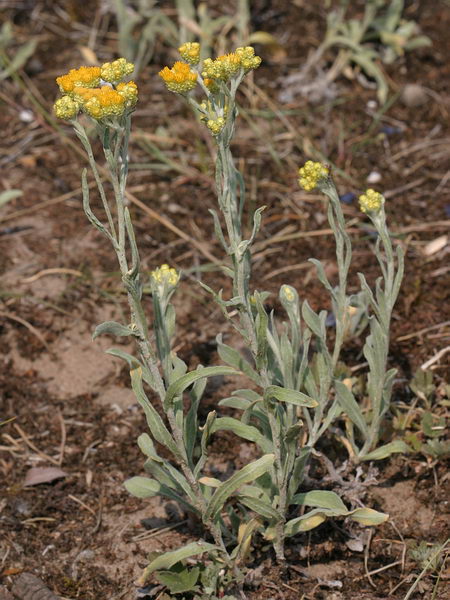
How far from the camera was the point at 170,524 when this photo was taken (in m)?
2.96

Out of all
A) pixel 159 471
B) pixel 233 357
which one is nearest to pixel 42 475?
pixel 159 471

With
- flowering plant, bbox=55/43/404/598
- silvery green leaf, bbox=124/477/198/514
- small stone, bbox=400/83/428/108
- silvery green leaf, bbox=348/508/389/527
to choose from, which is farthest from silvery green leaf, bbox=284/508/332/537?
small stone, bbox=400/83/428/108

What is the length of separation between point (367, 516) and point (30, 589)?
3.75 ft

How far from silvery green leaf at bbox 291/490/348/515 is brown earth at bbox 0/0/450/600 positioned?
299 mm

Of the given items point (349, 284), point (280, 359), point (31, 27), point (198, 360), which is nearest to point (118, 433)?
point (198, 360)

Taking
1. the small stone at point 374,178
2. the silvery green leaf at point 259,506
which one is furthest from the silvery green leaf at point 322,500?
the small stone at point 374,178

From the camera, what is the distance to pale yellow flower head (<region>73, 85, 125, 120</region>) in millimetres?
1972

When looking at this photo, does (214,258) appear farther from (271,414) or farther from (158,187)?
(271,414)

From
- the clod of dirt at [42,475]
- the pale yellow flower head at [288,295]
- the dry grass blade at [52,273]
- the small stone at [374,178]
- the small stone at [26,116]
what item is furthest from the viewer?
the small stone at [26,116]

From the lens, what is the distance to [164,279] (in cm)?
256

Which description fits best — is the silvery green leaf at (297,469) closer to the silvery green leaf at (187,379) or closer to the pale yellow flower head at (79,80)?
the silvery green leaf at (187,379)

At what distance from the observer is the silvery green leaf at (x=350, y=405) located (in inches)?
107

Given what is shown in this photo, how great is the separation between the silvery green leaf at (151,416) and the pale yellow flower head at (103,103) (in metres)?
0.75

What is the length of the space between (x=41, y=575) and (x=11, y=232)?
6.90ft
